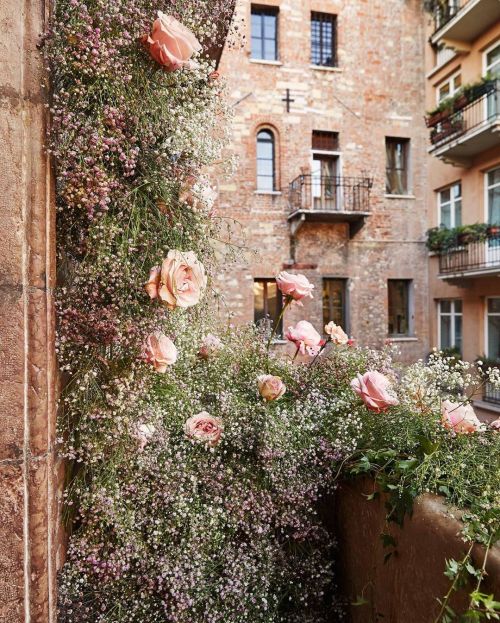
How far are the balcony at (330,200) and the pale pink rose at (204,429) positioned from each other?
30.7 feet

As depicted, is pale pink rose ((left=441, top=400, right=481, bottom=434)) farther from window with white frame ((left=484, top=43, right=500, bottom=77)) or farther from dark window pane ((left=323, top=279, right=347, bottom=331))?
window with white frame ((left=484, top=43, right=500, bottom=77))

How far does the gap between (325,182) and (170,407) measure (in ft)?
34.6

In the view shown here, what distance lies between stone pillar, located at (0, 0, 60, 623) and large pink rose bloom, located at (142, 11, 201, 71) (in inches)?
12.0

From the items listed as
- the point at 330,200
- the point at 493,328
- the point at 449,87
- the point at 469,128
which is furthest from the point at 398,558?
the point at 449,87

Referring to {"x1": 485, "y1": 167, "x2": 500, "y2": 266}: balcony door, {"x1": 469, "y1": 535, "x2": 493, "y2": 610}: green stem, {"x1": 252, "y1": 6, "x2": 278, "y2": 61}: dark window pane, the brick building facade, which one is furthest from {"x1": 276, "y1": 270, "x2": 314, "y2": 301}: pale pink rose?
{"x1": 252, "y1": 6, "x2": 278, "y2": 61}: dark window pane

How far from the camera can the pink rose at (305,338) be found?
6.59 feet

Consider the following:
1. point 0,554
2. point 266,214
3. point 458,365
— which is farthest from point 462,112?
point 0,554

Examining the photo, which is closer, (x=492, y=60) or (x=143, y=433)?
(x=143, y=433)

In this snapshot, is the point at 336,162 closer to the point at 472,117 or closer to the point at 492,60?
the point at 472,117

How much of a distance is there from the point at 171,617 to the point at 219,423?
2.12 feet

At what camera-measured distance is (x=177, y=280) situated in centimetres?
134

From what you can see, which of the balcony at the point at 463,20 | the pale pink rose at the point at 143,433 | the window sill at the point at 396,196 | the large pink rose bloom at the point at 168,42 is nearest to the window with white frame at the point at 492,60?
the balcony at the point at 463,20

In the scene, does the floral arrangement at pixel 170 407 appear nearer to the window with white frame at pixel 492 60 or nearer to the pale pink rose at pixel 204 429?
the pale pink rose at pixel 204 429

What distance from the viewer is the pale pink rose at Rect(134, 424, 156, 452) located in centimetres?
151
